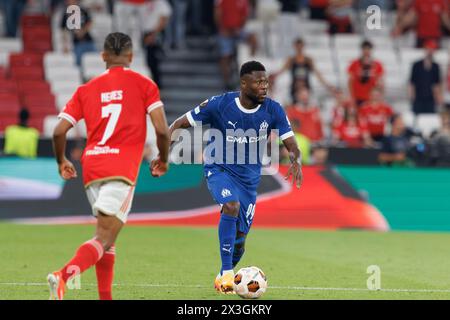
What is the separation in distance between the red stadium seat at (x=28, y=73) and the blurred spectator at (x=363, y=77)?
5.99 m

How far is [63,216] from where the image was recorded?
19.1 meters

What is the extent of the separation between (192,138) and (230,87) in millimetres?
3233

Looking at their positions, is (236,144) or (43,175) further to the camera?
(43,175)

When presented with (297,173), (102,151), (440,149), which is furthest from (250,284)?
(440,149)

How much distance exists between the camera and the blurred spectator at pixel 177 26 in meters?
25.6

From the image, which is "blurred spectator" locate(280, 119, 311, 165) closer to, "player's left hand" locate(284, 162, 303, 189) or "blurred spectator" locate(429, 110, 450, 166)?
"blurred spectator" locate(429, 110, 450, 166)

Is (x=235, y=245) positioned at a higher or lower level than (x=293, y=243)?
higher

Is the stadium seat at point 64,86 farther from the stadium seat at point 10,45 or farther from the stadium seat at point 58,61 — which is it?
the stadium seat at point 10,45

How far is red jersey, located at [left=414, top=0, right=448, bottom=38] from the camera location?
86.0 feet

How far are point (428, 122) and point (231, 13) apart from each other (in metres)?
4.67

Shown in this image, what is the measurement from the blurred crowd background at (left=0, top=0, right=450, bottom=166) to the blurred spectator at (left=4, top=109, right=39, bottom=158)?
21mm

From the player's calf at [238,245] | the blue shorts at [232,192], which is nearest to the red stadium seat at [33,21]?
the blue shorts at [232,192]

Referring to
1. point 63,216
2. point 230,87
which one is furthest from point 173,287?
point 230,87
